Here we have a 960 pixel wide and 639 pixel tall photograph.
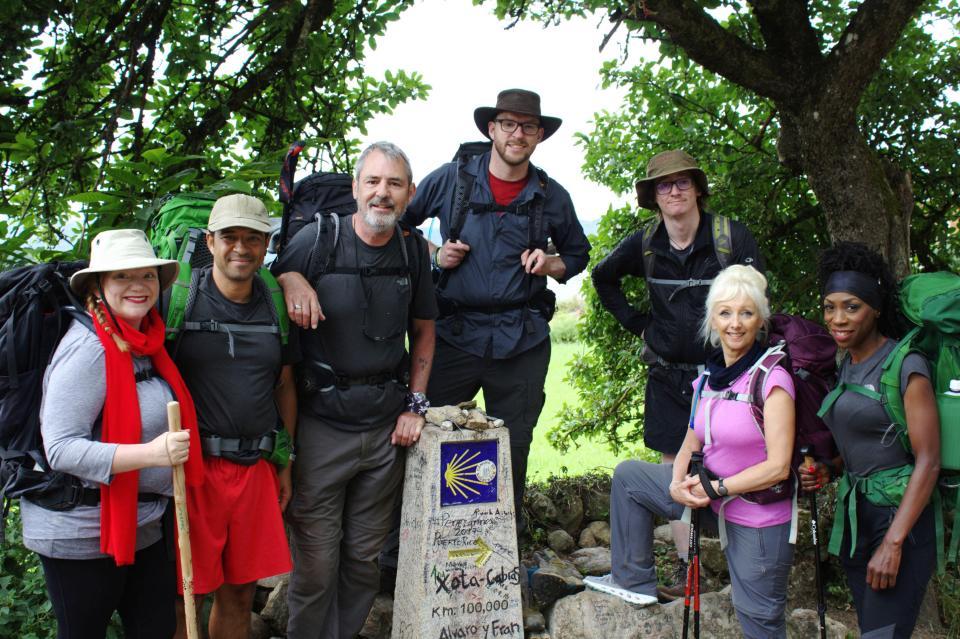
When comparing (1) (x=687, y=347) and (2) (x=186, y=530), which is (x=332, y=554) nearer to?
(2) (x=186, y=530)

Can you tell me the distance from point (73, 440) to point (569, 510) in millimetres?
4497

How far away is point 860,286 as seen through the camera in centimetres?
398

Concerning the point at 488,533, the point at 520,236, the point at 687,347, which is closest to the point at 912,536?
the point at 687,347

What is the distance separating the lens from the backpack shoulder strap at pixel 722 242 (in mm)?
4938

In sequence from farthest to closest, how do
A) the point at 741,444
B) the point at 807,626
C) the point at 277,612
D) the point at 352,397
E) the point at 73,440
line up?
the point at 277,612 < the point at 807,626 < the point at 352,397 < the point at 741,444 < the point at 73,440

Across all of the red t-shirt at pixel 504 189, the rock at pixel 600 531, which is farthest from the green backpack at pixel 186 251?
the rock at pixel 600 531

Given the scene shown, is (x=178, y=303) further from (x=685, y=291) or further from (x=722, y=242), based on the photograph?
(x=722, y=242)

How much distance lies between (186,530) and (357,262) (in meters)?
1.60

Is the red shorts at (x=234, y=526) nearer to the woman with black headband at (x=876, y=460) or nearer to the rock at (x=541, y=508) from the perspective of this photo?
the woman with black headband at (x=876, y=460)

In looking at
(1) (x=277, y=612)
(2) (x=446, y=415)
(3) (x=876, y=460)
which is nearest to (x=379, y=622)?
(1) (x=277, y=612)

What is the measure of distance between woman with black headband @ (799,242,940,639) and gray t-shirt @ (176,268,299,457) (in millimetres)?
2719

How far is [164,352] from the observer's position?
3.53 meters

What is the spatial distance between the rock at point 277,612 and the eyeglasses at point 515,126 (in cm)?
313

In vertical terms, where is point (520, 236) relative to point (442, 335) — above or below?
above
